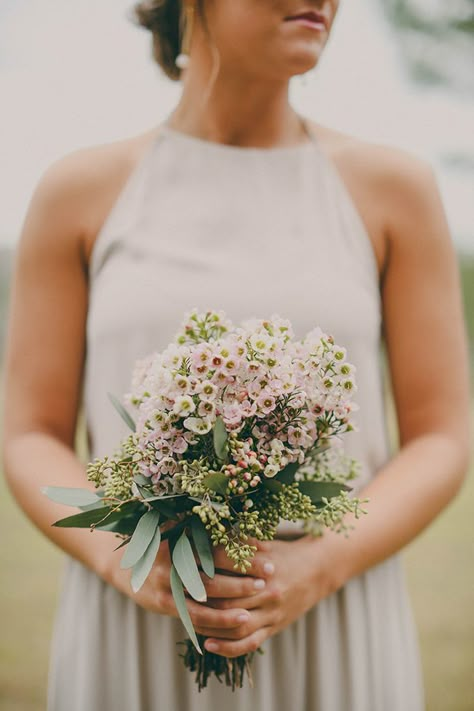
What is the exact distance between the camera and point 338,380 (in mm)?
1022

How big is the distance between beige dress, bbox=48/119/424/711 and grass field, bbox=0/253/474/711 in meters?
1.82

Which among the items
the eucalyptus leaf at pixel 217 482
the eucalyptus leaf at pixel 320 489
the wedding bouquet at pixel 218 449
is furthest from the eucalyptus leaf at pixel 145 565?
the eucalyptus leaf at pixel 320 489

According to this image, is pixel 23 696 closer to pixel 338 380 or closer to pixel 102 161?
pixel 102 161

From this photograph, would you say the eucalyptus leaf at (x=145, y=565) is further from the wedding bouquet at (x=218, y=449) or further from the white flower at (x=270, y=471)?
the white flower at (x=270, y=471)

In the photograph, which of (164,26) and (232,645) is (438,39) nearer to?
(164,26)

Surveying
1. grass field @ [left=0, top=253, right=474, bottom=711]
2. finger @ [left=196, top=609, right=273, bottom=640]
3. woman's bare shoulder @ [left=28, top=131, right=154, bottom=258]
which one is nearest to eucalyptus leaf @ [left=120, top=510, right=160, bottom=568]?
finger @ [left=196, top=609, right=273, bottom=640]

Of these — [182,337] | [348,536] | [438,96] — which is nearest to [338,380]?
[182,337]

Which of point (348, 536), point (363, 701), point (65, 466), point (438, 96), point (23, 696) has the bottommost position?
point (23, 696)

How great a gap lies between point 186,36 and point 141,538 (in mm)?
1059

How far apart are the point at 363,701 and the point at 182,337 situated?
80 cm

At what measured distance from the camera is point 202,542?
1.07 m

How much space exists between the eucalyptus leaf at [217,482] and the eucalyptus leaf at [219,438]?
0.09 feet

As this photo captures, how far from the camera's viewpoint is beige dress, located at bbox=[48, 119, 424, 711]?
138 centimetres

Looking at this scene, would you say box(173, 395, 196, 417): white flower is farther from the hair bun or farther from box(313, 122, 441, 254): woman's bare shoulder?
the hair bun
